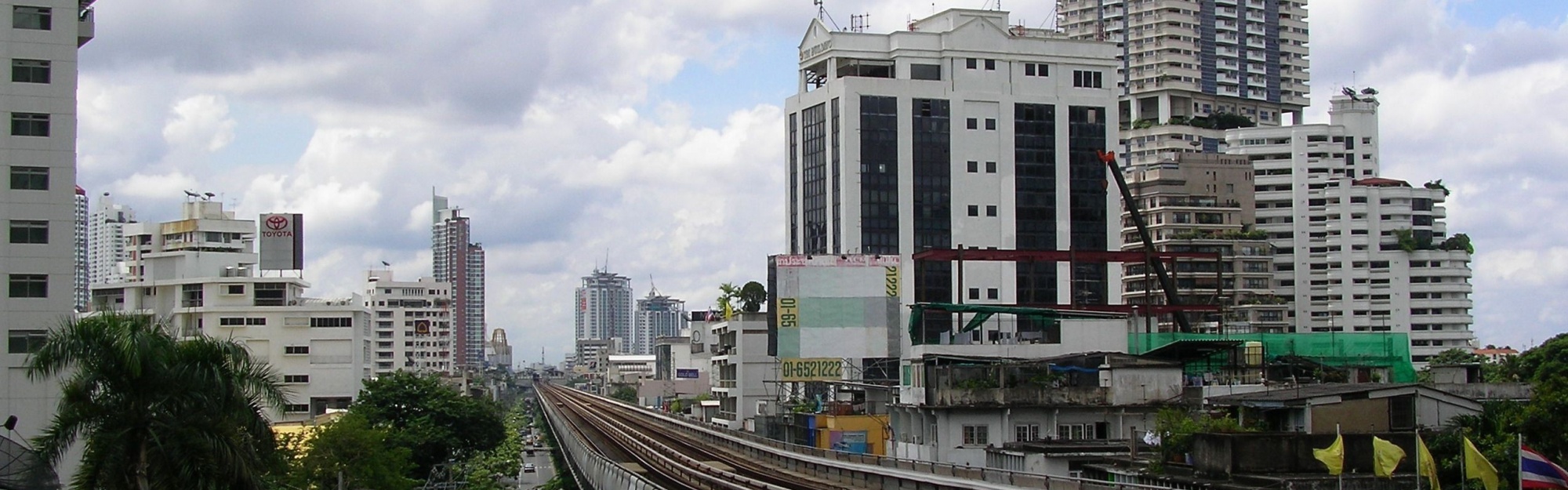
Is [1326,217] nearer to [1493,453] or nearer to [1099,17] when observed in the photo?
[1099,17]

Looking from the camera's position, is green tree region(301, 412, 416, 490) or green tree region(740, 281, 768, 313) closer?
green tree region(301, 412, 416, 490)

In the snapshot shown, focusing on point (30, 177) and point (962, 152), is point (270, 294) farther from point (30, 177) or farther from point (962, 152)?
point (30, 177)

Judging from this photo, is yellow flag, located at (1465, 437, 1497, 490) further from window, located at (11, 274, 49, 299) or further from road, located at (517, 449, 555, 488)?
road, located at (517, 449, 555, 488)

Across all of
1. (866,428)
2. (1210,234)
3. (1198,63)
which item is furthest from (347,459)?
(1198,63)

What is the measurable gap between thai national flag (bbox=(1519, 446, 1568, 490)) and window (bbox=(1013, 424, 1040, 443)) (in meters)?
28.1

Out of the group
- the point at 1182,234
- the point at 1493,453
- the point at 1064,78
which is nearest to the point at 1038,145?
the point at 1064,78

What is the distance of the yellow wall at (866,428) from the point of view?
76.3m

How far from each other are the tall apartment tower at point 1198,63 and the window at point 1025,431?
4311 inches

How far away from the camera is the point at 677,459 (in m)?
76.1

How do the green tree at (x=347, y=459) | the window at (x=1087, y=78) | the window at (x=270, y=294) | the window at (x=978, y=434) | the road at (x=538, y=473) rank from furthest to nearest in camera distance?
the road at (x=538, y=473), the window at (x=1087, y=78), the window at (x=270, y=294), the green tree at (x=347, y=459), the window at (x=978, y=434)

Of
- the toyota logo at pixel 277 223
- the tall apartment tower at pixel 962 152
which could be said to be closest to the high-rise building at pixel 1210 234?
the tall apartment tower at pixel 962 152

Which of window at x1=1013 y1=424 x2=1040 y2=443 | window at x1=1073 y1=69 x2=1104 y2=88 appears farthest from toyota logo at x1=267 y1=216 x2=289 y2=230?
window at x1=1013 y1=424 x2=1040 y2=443

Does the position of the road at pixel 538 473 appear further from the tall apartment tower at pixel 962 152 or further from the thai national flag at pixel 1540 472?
the thai national flag at pixel 1540 472

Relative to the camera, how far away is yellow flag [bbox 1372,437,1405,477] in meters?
33.5
